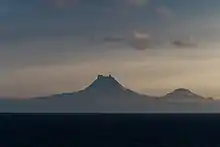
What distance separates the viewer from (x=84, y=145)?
86.3 meters

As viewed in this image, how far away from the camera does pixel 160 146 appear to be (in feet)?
277

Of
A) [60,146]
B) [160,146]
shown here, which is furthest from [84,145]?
[160,146]

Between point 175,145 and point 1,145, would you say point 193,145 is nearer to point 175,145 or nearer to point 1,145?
point 175,145

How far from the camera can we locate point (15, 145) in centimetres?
8706

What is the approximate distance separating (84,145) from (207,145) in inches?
532

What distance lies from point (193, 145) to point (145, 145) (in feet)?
17.9

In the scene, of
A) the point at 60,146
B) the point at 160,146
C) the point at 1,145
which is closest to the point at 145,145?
the point at 160,146

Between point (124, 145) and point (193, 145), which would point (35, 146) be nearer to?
point (124, 145)

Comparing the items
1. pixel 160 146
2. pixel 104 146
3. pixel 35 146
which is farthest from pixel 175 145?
pixel 35 146

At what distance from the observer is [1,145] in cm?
8650

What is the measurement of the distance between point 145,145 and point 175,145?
345cm

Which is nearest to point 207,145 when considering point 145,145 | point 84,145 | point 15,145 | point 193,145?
point 193,145

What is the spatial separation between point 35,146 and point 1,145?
4.14 metres

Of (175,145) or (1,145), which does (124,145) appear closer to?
(175,145)
